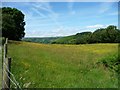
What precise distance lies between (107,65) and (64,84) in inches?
250

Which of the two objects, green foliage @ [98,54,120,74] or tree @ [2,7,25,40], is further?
tree @ [2,7,25,40]

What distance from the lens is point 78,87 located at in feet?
42.9

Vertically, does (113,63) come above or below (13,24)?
below

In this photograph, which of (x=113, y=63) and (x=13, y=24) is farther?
(x=13, y=24)

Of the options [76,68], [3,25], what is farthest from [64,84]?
[3,25]

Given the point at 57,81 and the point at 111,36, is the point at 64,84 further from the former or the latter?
the point at 111,36

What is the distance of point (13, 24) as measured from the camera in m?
69.1

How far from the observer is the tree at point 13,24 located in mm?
63944

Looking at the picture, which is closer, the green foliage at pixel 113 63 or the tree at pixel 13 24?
the green foliage at pixel 113 63

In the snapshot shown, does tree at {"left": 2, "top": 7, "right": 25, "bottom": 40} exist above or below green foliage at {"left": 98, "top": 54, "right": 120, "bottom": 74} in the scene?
above

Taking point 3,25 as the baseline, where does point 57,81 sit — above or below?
below

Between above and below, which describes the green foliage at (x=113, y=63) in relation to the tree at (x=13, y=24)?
below

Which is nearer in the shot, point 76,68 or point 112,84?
point 112,84

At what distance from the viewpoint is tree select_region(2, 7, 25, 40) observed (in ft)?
210
